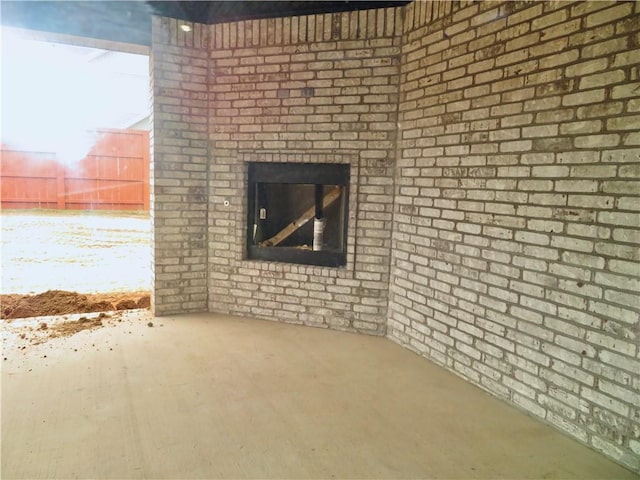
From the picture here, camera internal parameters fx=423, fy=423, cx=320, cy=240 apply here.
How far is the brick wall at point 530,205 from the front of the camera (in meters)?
2.04

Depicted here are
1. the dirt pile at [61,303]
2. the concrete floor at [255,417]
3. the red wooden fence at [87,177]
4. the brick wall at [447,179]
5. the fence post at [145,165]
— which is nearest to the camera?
the concrete floor at [255,417]

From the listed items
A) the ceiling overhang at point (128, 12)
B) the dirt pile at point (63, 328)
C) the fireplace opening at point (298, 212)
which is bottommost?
the dirt pile at point (63, 328)

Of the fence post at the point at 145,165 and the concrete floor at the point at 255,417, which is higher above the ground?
the fence post at the point at 145,165

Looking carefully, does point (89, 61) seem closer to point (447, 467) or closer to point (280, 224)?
point (280, 224)

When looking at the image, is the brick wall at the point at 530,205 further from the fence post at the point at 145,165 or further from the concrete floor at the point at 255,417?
the fence post at the point at 145,165

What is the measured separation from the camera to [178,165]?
158 inches

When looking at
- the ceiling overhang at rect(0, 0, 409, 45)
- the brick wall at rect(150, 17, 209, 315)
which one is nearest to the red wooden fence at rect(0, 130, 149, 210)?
the ceiling overhang at rect(0, 0, 409, 45)

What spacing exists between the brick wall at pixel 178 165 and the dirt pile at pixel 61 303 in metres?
0.64

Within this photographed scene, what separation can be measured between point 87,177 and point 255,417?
10.0 m

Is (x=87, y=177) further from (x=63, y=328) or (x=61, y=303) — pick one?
(x=63, y=328)

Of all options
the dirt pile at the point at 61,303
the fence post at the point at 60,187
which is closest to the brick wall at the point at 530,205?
the dirt pile at the point at 61,303

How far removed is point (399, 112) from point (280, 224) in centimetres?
160

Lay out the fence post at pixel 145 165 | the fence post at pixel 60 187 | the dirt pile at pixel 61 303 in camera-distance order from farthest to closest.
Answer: the fence post at pixel 145 165
the fence post at pixel 60 187
the dirt pile at pixel 61 303

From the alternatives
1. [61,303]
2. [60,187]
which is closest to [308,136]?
[61,303]
